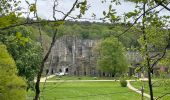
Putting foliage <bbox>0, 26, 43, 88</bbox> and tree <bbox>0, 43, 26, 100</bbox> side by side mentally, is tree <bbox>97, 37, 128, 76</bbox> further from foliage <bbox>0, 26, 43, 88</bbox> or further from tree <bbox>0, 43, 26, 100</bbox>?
tree <bbox>0, 43, 26, 100</bbox>

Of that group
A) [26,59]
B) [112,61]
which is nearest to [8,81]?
[26,59]

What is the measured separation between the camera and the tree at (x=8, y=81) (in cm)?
2873

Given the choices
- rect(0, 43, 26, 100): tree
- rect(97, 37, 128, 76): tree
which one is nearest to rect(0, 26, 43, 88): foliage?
rect(0, 43, 26, 100): tree

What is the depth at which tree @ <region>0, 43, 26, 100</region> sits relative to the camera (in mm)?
28725

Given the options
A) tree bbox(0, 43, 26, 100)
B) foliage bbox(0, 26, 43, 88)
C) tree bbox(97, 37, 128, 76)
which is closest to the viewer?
tree bbox(0, 43, 26, 100)

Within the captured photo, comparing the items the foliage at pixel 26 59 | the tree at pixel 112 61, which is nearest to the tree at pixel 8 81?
the foliage at pixel 26 59

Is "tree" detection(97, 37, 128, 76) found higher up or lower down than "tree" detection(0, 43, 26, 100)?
higher up

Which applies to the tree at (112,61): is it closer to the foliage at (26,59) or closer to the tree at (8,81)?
the foliage at (26,59)

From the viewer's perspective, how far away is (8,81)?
1158 inches

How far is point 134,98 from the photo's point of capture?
47.6m

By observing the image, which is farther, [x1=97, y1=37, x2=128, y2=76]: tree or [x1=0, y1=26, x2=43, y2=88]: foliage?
[x1=97, y1=37, x2=128, y2=76]: tree

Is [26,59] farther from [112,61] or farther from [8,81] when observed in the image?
[112,61]

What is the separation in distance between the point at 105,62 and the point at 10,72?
55126 mm

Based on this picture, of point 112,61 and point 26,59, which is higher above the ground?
point 112,61
